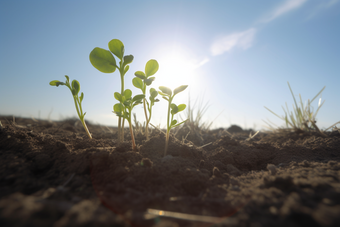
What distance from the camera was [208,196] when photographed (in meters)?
0.97

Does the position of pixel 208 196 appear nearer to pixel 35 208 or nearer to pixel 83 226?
pixel 83 226

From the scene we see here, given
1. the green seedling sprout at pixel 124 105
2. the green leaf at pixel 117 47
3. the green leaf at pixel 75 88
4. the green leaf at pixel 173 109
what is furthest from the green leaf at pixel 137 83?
the green leaf at pixel 75 88

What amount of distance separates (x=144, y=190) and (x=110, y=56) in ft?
3.87

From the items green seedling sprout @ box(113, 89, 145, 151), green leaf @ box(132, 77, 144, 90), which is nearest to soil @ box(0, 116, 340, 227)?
green seedling sprout @ box(113, 89, 145, 151)

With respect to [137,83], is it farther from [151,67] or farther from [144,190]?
[144,190]

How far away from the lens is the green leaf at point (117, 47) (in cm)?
146

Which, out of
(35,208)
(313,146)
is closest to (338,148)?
(313,146)

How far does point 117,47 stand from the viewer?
1471mm

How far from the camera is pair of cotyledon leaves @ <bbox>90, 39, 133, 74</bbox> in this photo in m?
1.46

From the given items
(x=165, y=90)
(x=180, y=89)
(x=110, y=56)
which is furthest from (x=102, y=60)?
(x=180, y=89)

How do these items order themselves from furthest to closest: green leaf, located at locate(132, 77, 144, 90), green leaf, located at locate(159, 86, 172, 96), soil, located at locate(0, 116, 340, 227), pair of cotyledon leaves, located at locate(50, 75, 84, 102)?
green leaf, located at locate(132, 77, 144, 90)
pair of cotyledon leaves, located at locate(50, 75, 84, 102)
green leaf, located at locate(159, 86, 172, 96)
soil, located at locate(0, 116, 340, 227)

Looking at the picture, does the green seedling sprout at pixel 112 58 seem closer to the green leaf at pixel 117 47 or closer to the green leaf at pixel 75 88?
the green leaf at pixel 117 47

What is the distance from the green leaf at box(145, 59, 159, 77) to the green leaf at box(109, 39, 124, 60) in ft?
0.82

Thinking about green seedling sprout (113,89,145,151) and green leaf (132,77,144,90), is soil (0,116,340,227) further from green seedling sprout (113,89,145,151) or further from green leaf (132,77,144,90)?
green leaf (132,77,144,90)
